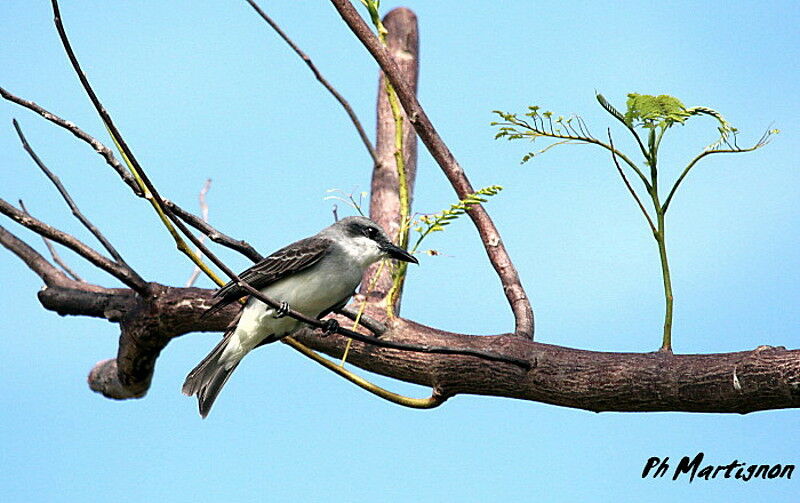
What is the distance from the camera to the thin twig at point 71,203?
543 centimetres

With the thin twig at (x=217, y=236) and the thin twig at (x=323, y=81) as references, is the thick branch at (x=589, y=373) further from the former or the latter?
the thin twig at (x=323, y=81)

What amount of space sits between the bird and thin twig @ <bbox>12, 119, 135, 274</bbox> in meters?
1.12

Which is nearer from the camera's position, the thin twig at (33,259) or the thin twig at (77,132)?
the thin twig at (77,132)

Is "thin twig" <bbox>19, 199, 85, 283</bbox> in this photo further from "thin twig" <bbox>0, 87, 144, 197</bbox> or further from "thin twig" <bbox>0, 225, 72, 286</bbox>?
"thin twig" <bbox>0, 87, 144, 197</bbox>

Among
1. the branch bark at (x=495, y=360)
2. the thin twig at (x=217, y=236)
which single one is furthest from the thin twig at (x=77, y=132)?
the thin twig at (x=217, y=236)

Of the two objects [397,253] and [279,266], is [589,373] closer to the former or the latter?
[397,253]

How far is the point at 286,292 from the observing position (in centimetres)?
496

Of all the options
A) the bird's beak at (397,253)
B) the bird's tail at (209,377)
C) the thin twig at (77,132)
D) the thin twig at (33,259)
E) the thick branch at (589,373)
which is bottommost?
the bird's tail at (209,377)

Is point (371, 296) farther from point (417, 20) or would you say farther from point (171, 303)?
point (417, 20)

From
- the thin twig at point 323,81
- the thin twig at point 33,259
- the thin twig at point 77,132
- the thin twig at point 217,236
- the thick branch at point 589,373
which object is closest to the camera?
the thin twig at point 77,132

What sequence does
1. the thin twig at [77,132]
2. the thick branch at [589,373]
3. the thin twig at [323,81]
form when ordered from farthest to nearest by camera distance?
the thin twig at [323,81] < the thick branch at [589,373] < the thin twig at [77,132]

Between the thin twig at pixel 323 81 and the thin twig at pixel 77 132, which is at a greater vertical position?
the thin twig at pixel 323 81

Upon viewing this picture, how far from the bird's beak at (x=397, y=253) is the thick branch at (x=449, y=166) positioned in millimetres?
575

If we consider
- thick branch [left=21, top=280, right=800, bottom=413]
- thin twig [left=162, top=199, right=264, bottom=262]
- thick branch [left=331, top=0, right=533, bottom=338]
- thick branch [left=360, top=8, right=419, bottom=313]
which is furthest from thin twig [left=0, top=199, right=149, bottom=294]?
thick branch [left=331, top=0, right=533, bottom=338]
